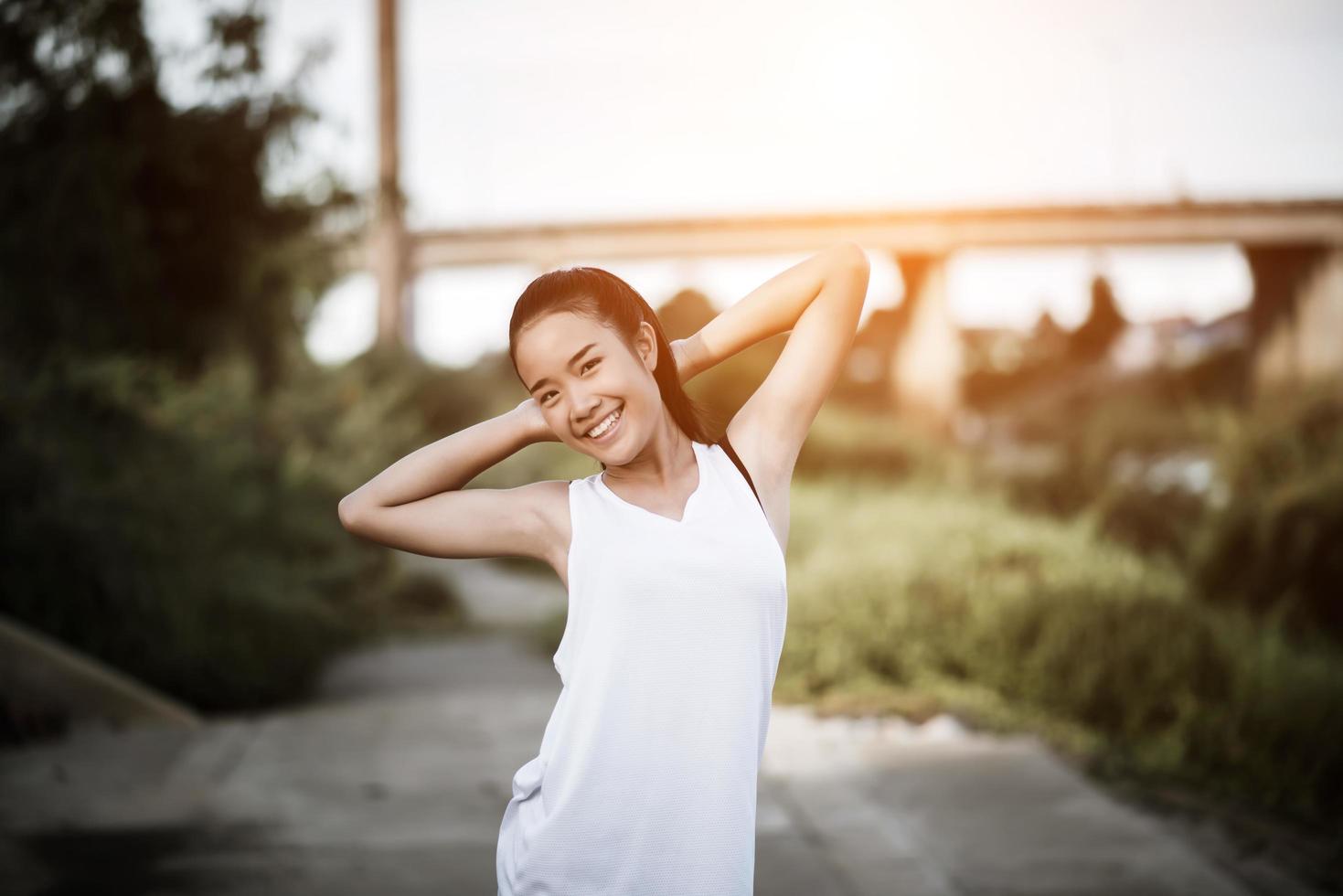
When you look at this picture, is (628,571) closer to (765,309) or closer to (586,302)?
(586,302)

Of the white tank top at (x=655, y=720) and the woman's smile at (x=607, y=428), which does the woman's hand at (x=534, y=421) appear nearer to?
the woman's smile at (x=607, y=428)

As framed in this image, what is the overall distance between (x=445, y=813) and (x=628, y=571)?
291 centimetres

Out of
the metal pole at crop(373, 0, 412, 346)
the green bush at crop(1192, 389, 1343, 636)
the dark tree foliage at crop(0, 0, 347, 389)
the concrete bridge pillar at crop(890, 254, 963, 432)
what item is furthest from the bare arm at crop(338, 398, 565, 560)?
the concrete bridge pillar at crop(890, 254, 963, 432)

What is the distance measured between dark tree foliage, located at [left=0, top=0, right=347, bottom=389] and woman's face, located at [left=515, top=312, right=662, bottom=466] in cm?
611

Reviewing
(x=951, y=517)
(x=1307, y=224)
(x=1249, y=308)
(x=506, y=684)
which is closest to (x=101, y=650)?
(x=506, y=684)

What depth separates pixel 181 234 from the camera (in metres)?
8.19

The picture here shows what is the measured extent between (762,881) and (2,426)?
15.3 feet

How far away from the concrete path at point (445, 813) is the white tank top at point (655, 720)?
2.01 metres

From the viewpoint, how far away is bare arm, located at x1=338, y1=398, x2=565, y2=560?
6.25 ft

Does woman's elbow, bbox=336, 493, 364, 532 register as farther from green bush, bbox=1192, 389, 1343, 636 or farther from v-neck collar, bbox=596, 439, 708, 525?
green bush, bbox=1192, 389, 1343, 636

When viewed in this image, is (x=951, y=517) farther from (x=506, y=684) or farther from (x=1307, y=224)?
(x=1307, y=224)

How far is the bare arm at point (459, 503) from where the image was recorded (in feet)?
6.25

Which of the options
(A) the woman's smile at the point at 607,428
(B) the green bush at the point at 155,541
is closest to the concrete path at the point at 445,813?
(B) the green bush at the point at 155,541

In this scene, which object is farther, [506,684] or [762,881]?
[506,684]
